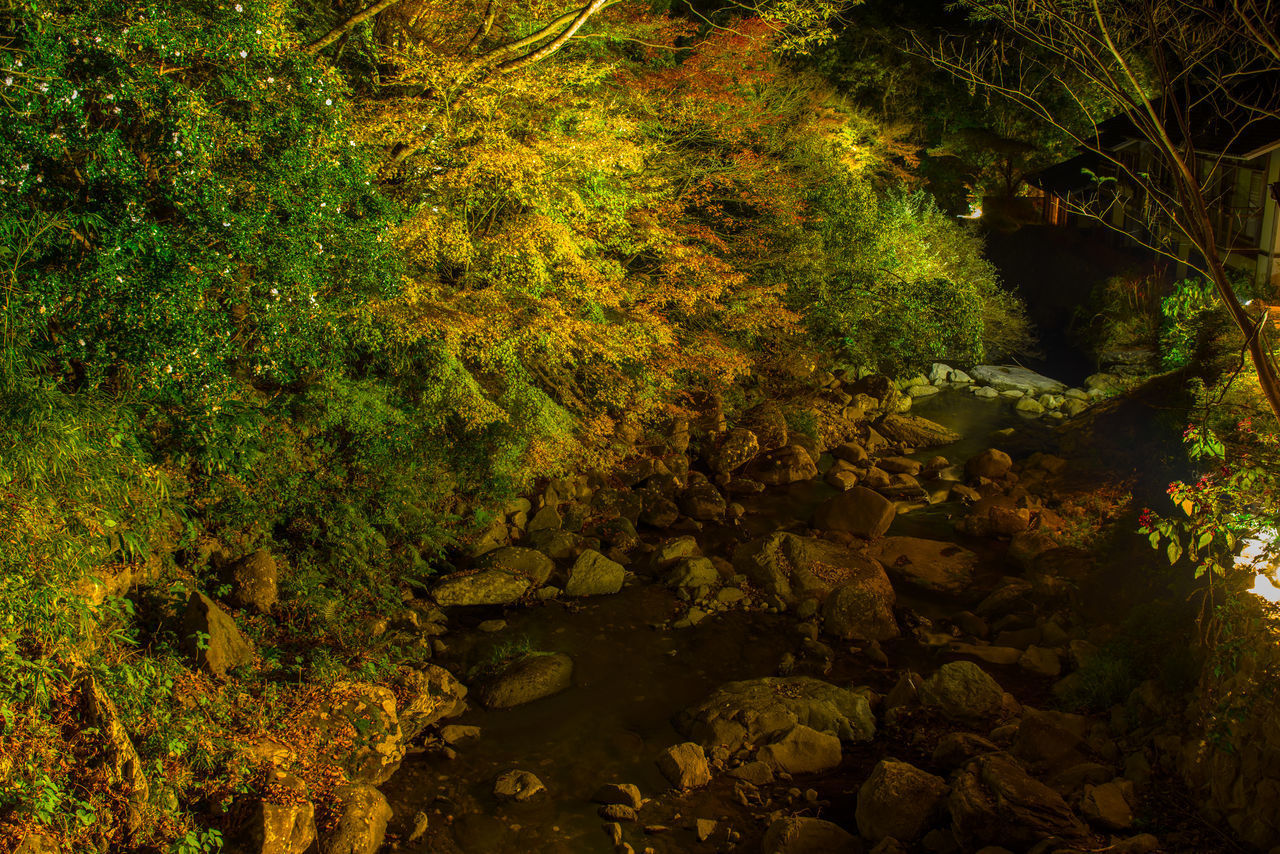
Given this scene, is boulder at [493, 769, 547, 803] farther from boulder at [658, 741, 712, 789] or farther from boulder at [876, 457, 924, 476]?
boulder at [876, 457, 924, 476]

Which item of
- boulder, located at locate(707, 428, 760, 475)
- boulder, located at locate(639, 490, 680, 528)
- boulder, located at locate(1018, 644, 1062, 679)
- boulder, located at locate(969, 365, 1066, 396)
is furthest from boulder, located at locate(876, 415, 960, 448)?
boulder, located at locate(1018, 644, 1062, 679)

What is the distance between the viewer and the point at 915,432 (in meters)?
18.4

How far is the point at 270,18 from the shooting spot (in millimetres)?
7176

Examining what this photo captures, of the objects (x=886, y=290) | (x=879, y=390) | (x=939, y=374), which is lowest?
(x=939, y=374)

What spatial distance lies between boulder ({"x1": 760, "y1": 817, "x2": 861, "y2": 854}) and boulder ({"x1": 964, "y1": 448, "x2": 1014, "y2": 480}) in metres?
10.7

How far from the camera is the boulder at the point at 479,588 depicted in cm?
1007

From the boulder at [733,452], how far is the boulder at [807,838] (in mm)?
9192

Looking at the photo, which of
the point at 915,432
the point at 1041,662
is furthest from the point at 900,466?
the point at 1041,662

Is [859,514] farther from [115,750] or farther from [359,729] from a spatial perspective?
[115,750]

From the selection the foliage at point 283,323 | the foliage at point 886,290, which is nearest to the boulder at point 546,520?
the foliage at point 283,323

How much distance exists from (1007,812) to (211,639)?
638cm

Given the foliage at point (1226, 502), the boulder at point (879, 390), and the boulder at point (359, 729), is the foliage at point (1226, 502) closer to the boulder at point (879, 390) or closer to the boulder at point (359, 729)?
the boulder at point (359, 729)

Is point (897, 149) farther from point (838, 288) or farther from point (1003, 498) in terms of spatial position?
point (1003, 498)

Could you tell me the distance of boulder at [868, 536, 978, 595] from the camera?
11641 mm
